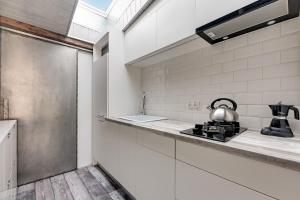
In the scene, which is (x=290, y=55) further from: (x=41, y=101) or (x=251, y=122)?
(x=41, y=101)

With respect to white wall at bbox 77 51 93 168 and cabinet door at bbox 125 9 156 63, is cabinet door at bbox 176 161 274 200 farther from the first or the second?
white wall at bbox 77 51 93 168

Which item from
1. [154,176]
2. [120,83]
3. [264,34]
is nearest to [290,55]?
[264,34]

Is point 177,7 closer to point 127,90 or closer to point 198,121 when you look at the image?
point 198,121

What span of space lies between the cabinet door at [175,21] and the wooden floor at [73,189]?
175 cm

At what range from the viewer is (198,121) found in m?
1.48

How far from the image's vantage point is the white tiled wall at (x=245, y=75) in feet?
3.10

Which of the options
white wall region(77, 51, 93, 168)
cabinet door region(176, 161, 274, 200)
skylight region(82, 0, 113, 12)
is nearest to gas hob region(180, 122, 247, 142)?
cabinet door region(176, 161, 274, 200)

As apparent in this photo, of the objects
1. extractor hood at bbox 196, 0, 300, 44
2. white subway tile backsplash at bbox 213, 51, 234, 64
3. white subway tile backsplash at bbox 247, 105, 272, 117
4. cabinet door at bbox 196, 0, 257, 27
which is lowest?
white subway tile backsplash at bbox 247, 105, 272, 117

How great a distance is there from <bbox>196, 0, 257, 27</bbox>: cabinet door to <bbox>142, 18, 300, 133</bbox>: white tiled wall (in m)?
0.31

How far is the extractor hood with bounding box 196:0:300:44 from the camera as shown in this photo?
0.78 m

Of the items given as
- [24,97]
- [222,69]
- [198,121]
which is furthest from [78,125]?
[222,69]

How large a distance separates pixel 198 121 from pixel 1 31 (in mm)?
2501

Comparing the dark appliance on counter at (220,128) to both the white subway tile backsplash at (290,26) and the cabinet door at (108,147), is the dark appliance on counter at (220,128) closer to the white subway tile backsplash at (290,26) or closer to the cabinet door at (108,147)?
the white subway tile backsplash at (290,26)

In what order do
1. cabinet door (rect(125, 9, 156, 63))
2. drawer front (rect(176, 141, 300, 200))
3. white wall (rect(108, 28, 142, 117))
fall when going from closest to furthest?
drawer front (rect(176, 141, 300, 200)) → cabinet door (rect(125, 9, 156, 63)) → white wall (rect(108, 28, 142, 117))
